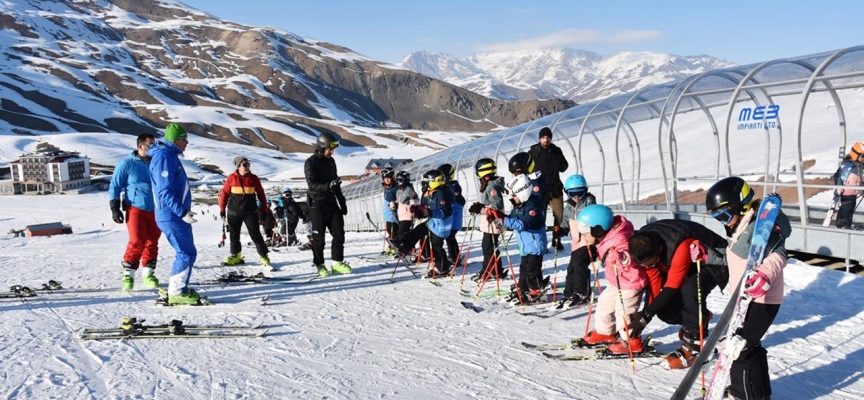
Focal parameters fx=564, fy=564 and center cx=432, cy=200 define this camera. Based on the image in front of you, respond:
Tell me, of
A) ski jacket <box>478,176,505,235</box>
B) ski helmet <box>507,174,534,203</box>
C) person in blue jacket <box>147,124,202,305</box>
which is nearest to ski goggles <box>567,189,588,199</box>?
ski helmet <box>507,174,534,203</box>

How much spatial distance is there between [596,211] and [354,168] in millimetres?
101827

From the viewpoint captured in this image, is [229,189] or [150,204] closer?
[150,204]

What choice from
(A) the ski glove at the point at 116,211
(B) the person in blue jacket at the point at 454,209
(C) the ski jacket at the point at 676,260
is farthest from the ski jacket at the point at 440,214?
(A) the ski glove at the point at 116,211

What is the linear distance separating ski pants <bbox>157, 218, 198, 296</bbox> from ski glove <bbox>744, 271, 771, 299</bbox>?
18.3 feet

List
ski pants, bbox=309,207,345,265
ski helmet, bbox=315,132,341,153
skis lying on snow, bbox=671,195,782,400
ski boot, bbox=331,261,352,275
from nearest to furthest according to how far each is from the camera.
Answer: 1. skis lying on snow, bbox=671,195,782,400
2. ski helmet, bbox=315,132,341,153
3. ski pants, bbox=309,207,345,265
4. ski boot, bbox=331,261,352,275

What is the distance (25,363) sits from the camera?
4500 mm

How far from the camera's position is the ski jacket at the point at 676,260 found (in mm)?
4656

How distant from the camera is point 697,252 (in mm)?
4547

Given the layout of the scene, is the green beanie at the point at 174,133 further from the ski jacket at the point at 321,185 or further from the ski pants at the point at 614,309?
the ski pants at the point at 614,309

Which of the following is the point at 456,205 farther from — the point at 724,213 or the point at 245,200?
the point at 724,213

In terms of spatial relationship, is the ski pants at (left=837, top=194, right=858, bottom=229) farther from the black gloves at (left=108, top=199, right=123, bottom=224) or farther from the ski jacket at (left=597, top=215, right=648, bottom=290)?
the black gloves at (left=108, top=199, right=123, bottom=224)

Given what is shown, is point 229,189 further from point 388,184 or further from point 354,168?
point 354,168

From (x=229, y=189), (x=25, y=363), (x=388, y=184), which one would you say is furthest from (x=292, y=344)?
(x=388, y=184)

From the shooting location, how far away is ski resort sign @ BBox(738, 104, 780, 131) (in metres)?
10.5
